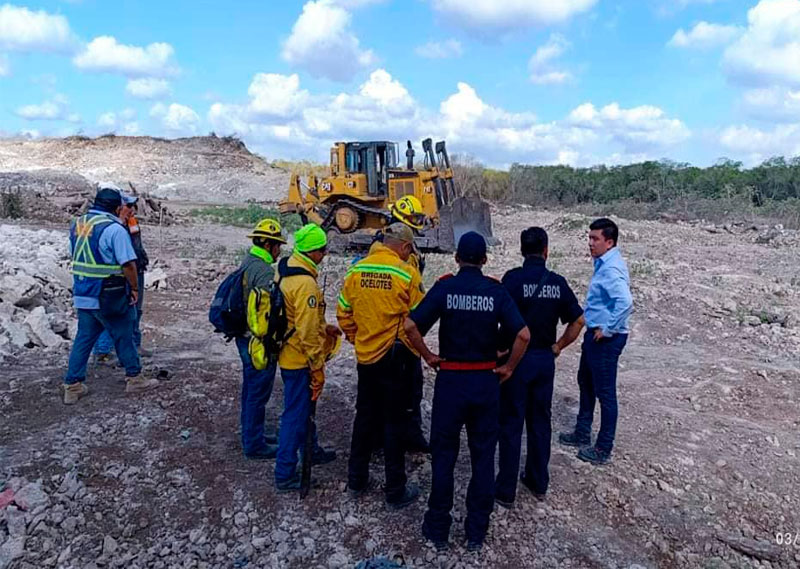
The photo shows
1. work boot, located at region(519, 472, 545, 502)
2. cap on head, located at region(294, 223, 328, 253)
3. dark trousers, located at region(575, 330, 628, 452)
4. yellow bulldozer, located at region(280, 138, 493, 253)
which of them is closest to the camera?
cap on head, located at region(294, 223, 328, 253)

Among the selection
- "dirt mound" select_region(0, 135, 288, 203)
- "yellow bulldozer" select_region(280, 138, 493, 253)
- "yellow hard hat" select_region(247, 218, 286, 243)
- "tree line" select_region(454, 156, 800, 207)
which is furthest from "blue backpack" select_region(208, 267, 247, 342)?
"dirt mound" select_region(0, 135, 288, 203)

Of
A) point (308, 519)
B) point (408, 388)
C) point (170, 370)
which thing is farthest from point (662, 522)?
point (170, 370)

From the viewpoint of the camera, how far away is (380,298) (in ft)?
→ 12.8

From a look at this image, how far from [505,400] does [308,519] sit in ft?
4.47

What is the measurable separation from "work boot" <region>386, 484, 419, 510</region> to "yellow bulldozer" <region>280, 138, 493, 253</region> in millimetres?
10714

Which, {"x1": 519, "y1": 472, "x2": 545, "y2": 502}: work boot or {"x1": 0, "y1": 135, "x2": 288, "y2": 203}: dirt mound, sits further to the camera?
{"x1": 0, "y1": 135, "x2": 288, "y2": 203}: dirt mound

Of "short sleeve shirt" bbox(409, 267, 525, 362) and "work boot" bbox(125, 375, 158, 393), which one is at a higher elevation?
"short sleeve shirt" bbox(409, 267, 525, 362)

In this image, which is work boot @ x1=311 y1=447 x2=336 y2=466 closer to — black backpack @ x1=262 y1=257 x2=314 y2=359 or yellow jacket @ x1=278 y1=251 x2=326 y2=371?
yellow jacket @ x1=278 y1=251 x2=326 y2=371

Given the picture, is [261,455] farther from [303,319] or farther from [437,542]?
[437,542]

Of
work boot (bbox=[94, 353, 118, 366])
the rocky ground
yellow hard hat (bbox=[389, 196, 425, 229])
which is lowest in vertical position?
the rocky ground

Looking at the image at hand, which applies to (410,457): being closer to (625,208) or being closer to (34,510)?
(34,510)

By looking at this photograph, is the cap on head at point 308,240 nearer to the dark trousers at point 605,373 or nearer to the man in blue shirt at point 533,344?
the man in blue shirt at point 533,344

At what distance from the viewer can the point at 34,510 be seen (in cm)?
378

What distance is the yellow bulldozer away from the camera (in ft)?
48.4
